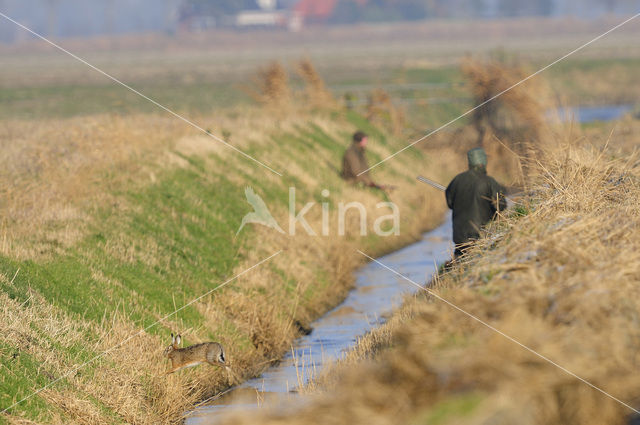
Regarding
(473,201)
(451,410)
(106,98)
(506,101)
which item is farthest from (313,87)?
(106,98)

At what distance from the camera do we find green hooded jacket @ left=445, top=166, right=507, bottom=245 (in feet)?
45.5

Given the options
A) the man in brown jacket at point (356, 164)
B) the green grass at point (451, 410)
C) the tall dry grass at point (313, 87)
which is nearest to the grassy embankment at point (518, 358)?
the green grass at point (451, 410)

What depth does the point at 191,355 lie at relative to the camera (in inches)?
465

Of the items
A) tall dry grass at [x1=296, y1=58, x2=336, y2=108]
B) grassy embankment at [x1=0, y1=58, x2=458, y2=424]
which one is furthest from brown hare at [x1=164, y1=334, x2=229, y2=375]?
tall dry grass at [x1=296, y1=58, x2=336, y2=108]

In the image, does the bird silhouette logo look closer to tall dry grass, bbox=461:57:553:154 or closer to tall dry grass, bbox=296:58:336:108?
tall dry grass, bbox=461:57:553:154

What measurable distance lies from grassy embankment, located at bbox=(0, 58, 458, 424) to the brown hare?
0.43ft

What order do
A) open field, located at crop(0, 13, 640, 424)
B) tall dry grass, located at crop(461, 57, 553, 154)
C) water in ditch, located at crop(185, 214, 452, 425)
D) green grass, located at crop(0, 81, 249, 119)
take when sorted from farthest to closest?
1. green grass, located at crop(0, 81, 249, 119)
2. tall dry grass, located at crop(461, 57, 553, 154)
3. water in ditch, located at crop(185, 214, 452, 425)
4. open field, located at crop(0, 13, 640, 424)

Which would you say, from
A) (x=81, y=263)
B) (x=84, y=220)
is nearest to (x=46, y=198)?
(x=84, y=220)

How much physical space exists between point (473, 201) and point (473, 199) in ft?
0.09

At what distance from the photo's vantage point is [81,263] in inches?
526

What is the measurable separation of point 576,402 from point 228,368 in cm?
614

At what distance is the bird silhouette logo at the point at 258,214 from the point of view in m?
19.8

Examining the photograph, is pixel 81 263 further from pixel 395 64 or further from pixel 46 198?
pixel 395 64

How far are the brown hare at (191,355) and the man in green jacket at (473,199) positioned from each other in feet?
12.2
